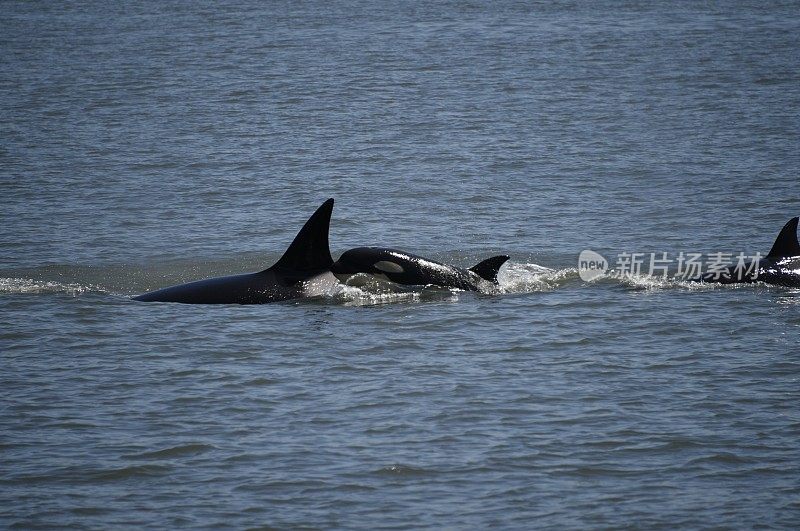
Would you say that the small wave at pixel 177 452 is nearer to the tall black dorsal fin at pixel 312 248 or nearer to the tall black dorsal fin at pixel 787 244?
the tall black dorsal fin at pixel 312 248

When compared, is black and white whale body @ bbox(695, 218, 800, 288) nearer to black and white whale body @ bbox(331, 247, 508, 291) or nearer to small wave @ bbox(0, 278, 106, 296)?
black and white whale body @ bbox(331, 247, 508, 291)

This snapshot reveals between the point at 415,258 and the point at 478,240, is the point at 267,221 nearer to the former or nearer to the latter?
the point at 478,240

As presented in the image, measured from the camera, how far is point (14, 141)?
116 ft

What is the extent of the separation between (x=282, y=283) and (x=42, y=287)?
4175mm

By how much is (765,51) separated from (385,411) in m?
39.1

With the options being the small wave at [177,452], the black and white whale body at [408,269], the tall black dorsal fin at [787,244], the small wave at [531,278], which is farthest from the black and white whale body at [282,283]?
the tall black dorsal fin at [787,244]

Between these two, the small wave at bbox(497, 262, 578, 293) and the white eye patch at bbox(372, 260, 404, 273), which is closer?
the white eye patch at bbox(372, 260, 404, 273)

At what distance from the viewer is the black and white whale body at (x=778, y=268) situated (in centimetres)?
2033

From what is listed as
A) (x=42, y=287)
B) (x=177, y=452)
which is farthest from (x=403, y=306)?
(x=177, y=452)

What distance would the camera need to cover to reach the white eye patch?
19359 mm

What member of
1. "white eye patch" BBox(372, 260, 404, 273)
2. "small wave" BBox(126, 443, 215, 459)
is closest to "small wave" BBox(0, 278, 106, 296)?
"white eye patch" BBox(372, 260, 404, 273)

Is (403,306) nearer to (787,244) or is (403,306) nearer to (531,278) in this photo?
(531,278)

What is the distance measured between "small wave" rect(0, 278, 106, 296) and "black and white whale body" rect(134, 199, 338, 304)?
1.43 m

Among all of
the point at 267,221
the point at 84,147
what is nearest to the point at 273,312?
the point at 267,221
